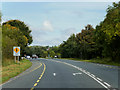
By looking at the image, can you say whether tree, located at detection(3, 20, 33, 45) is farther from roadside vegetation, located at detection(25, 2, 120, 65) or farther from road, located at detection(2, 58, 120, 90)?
road, located at detection(2, 58, 120, 90)

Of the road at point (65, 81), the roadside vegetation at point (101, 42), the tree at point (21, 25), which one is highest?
the tree at point (21, 25)

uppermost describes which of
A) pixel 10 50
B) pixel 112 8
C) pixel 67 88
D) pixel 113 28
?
pixel 112 8

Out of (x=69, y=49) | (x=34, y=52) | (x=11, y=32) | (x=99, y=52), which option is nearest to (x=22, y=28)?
(x=11, y=32)

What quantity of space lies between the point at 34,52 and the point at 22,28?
249 feet

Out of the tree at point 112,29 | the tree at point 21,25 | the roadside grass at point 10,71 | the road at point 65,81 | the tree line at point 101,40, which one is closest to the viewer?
the road at point 65,81

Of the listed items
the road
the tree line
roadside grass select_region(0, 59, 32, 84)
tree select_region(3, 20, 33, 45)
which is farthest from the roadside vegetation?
tree select_region(3, 20, 33, 45)

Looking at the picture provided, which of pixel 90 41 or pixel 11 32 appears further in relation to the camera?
pixel 90 41

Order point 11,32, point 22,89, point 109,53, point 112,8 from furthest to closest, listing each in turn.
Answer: point 109,53 < point 11,32 < point 112,8 < point 22,89

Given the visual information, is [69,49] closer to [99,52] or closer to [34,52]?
[99,52]

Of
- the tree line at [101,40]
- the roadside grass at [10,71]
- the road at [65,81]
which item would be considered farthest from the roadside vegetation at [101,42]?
the roadside grass at [10,71]

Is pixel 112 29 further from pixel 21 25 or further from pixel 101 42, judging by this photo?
pixel 21 25

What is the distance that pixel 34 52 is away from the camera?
13988 centimetres

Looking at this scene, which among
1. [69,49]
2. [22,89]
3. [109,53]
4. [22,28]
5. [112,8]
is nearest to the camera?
[22,89]

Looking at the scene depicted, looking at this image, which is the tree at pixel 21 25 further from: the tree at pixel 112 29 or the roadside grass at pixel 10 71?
the roadside grass at pixel 10 71
